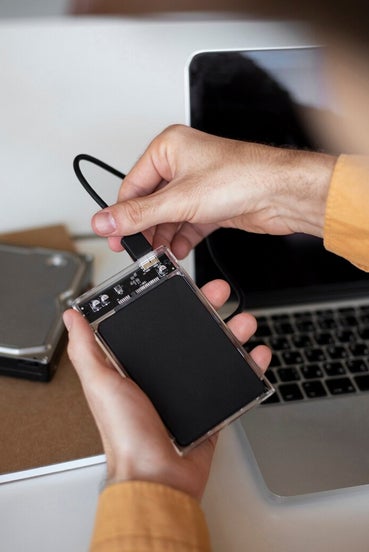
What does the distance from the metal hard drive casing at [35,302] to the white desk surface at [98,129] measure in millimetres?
64

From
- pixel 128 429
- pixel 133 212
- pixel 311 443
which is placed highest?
pixel 133 212

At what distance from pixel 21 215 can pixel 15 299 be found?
163 mm

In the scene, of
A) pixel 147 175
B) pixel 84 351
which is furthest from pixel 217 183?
pixel 84 351

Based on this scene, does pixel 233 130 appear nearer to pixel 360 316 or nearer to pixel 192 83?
pixel 192 83

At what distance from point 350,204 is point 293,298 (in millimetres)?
173

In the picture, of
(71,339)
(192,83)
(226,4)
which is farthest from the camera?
(226,4)

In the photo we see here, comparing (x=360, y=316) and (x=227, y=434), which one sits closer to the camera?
(x=227, y=434)

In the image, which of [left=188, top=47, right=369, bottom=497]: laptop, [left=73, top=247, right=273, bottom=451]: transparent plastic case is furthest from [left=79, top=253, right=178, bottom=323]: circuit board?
[left=188, top=47, right=369, bottom=497]: laptop

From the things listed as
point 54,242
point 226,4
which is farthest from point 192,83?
point 54,242

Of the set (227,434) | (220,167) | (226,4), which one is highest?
(226,4)

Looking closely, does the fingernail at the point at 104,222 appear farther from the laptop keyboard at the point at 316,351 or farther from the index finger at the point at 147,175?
the laptop keyboard at the point at 316,351

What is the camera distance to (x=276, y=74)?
2.05 ft

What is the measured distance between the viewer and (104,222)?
0.53 meters

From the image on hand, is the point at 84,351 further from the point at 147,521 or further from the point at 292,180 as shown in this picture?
the point at 292,180
